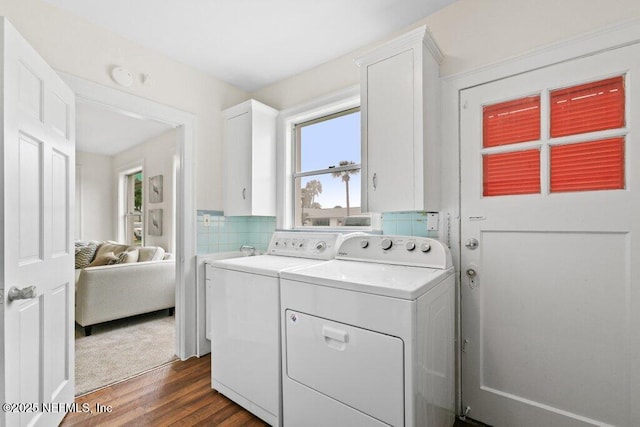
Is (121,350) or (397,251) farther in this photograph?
(121,350)

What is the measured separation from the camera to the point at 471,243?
1.73 m

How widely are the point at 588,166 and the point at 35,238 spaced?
8.80 feet

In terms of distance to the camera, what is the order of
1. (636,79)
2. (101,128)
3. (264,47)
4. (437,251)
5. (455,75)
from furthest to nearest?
(101,128)
(264,47)
(455,75)
(437,251)
(636,79)

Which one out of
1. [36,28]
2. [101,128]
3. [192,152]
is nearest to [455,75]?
[192,152]

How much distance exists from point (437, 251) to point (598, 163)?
0.84 m

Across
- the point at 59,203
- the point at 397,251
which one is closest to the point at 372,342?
the point at 397,251

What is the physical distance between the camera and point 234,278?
183 centimetres

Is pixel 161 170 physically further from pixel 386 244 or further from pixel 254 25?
pixel 386 244

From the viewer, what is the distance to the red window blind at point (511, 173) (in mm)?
1566

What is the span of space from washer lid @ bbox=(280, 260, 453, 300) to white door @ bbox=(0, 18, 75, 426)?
1155 mm

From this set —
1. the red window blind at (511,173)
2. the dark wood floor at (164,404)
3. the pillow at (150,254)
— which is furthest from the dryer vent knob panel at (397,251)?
the pillow at (150,254)

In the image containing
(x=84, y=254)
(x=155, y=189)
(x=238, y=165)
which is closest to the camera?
(x=238, y=165)

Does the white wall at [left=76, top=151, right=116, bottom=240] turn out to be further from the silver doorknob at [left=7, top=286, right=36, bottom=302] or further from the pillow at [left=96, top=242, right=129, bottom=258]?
the silver doorknob at [left=7, top=286, right=36, bottom=302]

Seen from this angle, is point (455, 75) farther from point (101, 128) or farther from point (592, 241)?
point (101, 128)
